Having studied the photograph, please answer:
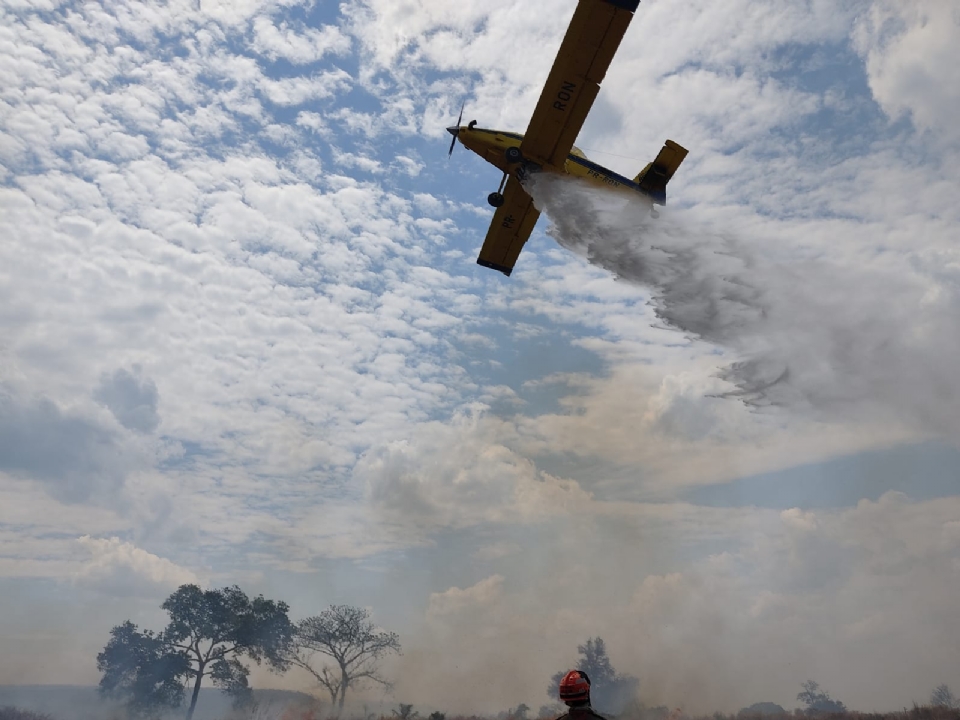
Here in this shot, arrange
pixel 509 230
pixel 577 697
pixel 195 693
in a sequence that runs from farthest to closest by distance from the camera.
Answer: pixel 195 693
pixel 509 230
pixel 577 697

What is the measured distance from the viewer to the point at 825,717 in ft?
55.4

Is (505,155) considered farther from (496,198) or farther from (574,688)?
(574,688)

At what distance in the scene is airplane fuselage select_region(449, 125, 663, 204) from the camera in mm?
23750

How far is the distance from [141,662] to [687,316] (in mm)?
39203

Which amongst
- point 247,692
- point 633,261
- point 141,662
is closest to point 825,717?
point 633,261

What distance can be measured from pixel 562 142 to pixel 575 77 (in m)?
2.14

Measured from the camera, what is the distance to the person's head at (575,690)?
466 centimetres

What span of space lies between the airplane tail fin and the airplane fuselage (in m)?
1.15

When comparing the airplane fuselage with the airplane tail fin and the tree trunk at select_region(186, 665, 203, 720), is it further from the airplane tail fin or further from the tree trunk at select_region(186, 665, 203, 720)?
the tree trunk at select_region(186, 665, 203, 720)

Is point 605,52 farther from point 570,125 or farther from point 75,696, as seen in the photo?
point 75,696

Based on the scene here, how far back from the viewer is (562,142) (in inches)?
897

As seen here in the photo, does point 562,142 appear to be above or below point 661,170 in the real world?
below

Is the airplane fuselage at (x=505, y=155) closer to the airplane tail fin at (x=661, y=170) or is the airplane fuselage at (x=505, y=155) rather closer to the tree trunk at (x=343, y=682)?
the airplane tail fin at (x=661, y=170)

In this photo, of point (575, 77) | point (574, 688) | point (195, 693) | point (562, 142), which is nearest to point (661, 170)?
point (562, 142)
